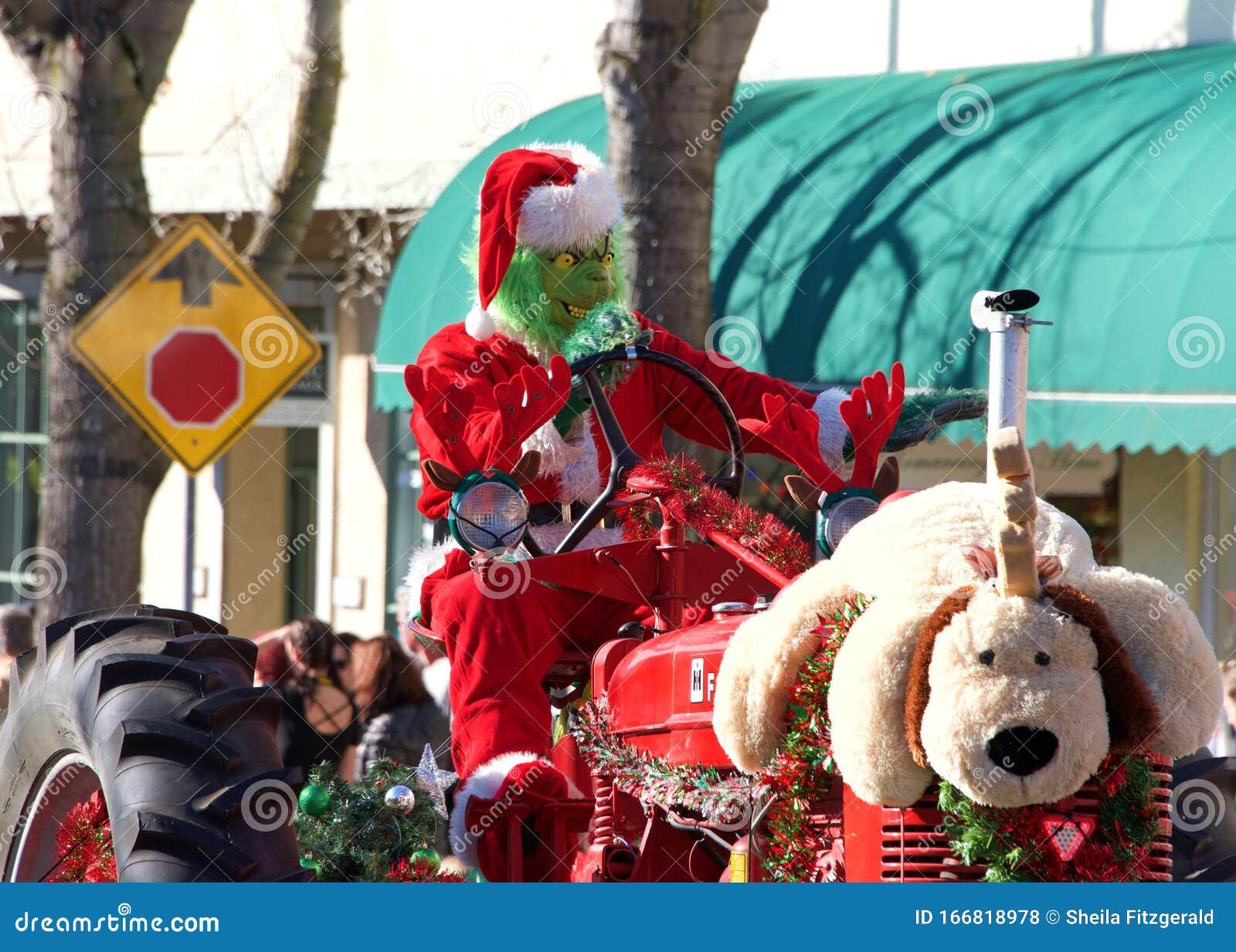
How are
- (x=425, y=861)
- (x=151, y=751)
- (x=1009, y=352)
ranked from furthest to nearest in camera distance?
(x=425, y=861), (x=151, y=751), (x=1009, y=352)

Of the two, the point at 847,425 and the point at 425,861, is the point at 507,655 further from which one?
the point at 847,425

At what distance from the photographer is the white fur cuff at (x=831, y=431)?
393 cm

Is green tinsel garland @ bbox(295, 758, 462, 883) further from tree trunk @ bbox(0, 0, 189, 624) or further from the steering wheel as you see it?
tree trunk @ bbox(0, 0, 189, 624)

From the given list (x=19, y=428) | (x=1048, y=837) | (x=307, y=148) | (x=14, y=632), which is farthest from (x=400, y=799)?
(x=19, y=428)

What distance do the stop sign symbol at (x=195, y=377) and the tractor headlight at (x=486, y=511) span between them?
286cm

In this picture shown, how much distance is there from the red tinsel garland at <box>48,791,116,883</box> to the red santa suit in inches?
27.5

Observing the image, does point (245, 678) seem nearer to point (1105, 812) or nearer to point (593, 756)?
point (593, 756)

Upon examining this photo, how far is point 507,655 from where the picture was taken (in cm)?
384

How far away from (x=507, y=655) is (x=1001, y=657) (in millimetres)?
1650

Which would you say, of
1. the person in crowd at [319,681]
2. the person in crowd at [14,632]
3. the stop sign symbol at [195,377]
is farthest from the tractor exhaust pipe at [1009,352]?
the person in crowd at [14,632]

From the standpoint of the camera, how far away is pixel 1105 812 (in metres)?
2.48

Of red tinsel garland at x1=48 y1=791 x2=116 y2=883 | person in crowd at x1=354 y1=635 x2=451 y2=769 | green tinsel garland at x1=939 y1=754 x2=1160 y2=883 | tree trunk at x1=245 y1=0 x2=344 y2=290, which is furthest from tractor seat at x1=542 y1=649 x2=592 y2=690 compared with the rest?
tree trunk at x1=245 y1=0 x2=344 y2=290
